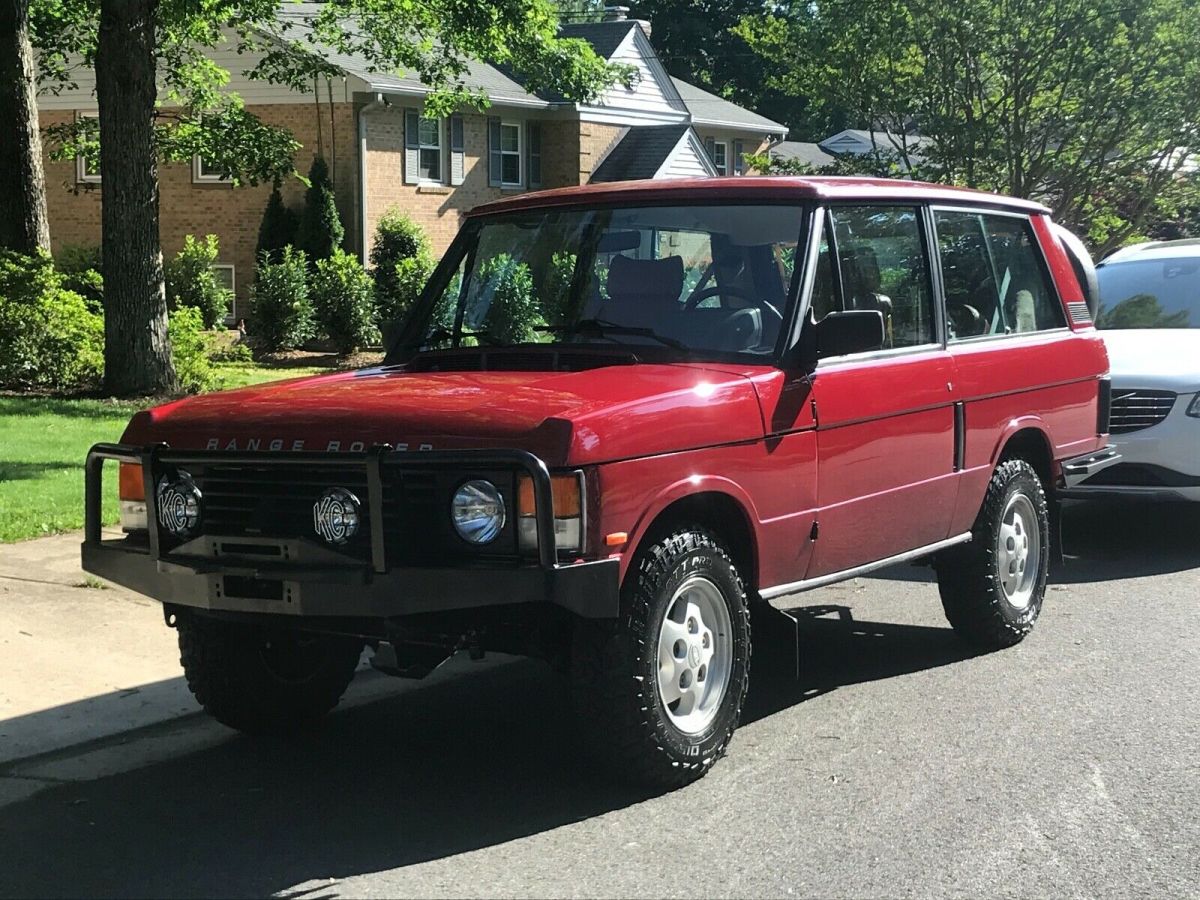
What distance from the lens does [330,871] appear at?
4.53m

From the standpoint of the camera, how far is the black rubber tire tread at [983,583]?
715 centimetres

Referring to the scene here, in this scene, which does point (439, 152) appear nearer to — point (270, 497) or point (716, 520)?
point (716, 520)

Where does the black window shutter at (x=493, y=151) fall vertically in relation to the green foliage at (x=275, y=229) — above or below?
above

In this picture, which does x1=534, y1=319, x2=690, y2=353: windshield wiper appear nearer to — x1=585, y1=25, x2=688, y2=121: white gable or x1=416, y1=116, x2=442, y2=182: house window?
x1=416, y1=116, x2=442, y2=182: house window

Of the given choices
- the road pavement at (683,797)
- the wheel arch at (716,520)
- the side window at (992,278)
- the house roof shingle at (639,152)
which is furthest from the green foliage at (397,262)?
the wheel arch at (716,520)

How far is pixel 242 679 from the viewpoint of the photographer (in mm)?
5789

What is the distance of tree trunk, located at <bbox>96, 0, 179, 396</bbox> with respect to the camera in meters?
15.8

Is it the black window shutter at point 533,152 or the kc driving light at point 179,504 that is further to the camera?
the black window shutter at point 533,152

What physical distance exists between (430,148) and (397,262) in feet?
18.6

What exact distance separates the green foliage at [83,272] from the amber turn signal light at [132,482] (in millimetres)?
14074

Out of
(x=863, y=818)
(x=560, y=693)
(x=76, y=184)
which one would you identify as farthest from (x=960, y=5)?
(x=76, y=184)

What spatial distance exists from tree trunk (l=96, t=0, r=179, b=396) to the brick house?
41.6ft

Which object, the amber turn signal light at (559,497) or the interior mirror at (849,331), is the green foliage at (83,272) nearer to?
the interior mirror at (849,331)

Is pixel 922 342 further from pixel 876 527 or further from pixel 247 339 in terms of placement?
pixel 247 339
